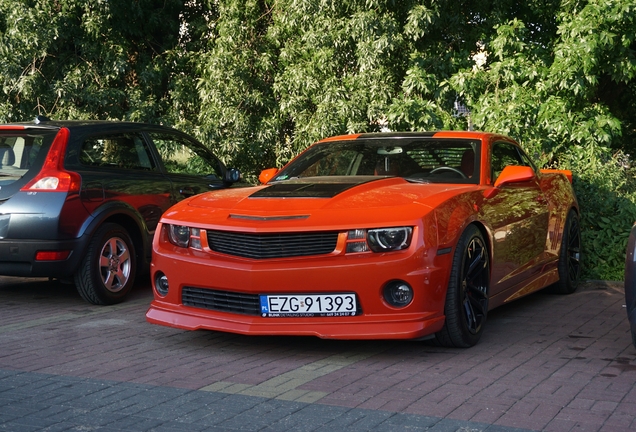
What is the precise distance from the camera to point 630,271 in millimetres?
5539

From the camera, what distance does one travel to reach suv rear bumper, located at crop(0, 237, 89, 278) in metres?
7.67

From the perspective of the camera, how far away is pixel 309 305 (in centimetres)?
582

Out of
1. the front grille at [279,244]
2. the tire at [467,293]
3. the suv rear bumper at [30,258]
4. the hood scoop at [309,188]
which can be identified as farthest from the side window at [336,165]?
the suv rear bumper at [30,258]

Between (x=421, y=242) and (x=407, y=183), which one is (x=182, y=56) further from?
(x=421, y=242)

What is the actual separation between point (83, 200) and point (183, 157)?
1890 millimetres

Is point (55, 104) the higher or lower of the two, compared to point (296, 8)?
lower

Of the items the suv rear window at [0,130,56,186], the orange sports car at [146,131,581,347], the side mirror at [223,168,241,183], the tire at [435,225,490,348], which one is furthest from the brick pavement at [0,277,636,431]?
the side mirror at [223,168,241,183]

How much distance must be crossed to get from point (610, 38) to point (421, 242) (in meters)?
7.10

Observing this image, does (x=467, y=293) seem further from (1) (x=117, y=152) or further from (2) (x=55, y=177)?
(1) (x=117, y=152)

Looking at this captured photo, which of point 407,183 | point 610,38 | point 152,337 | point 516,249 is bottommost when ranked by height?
point 152,337

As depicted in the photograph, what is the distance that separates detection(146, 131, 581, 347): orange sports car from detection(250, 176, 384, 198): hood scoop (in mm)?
11

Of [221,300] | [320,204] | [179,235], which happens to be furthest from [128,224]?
[320,204]

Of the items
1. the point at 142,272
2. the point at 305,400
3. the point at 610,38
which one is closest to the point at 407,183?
the point at 305,400

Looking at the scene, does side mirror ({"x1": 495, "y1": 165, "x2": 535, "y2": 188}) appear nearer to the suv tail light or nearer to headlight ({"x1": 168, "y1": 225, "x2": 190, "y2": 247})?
headlight ({"x1": 168, "y1": 225, "x2": 190, "y2": 247})
